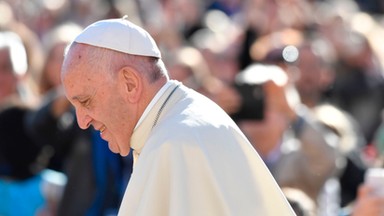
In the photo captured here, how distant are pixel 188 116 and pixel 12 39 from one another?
5224 mm

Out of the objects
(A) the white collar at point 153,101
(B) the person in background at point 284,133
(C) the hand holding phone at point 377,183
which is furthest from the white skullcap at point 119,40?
(B) the person in background at point 284,133

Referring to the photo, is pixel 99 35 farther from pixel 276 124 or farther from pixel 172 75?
pixel 172 75

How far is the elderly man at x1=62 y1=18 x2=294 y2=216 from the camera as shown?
13.4 ft

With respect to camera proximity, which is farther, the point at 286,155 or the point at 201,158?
the point at 286,155

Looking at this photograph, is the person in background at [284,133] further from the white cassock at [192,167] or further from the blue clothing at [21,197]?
the white cassock at [192,167]

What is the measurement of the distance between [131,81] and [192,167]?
36 cm

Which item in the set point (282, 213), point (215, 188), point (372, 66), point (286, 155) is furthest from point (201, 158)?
point (372, 66)

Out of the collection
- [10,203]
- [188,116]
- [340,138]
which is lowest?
[10,203]

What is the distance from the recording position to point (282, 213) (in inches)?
170

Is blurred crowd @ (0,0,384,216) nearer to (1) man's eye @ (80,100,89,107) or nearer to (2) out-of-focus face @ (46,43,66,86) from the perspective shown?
(2) out-of-focus face @ (46,43,66,86)

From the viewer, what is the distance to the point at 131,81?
4207mm

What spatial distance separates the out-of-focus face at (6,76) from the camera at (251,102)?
62.6 inches

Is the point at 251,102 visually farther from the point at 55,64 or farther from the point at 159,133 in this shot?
the point at 159,133

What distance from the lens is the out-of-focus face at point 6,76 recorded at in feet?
28.5
